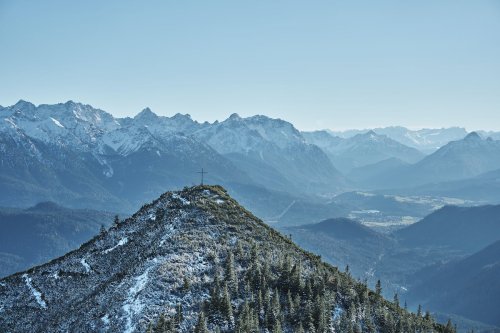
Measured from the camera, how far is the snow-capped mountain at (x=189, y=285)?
262ft

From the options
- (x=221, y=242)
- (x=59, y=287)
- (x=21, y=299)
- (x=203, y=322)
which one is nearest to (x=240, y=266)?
(x=221, y=242)

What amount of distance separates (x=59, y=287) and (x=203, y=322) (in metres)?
35.2

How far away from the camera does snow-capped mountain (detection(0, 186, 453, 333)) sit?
8000 cm

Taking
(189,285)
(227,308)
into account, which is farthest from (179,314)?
(189,285)

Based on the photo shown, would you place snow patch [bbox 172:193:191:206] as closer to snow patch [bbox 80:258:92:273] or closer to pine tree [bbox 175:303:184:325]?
snow patch [bbox 80:258:92:273]

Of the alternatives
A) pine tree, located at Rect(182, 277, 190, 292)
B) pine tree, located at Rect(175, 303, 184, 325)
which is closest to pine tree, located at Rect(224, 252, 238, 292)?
pine tree, located at Rect(182, 277, 190, 292)

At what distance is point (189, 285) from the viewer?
85.5 metres

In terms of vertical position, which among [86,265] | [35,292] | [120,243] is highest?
[120,243]

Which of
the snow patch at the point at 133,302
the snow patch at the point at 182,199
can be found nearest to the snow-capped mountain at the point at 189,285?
the snow patch at the point at 133,302

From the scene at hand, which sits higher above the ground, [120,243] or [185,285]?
[120,243]

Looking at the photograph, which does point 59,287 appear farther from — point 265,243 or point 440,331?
point 440,331

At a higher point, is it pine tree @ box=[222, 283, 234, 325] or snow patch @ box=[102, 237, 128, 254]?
snow patch @ box=[102, 237, 128, 254]

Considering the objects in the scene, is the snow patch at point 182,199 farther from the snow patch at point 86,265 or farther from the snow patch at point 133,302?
the snow patch at point 133,302

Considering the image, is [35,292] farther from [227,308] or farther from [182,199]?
[227,308]
